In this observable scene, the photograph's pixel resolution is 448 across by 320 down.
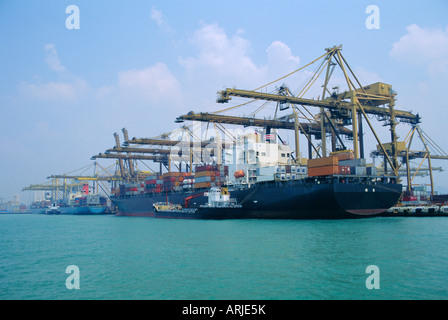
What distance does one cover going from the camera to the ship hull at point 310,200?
1500 inches

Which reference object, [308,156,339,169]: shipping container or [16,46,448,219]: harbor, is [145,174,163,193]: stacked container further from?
[308,156,339,169]: shipping container

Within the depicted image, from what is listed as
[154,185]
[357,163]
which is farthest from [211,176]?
[357,163]

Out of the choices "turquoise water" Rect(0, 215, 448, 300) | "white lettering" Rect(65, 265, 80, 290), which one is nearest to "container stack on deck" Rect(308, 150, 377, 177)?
"turquoise water" Rect(0, 215, 448, 300)

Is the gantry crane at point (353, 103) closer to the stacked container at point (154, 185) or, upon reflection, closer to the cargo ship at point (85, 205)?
the stacked container at point (154, 185)

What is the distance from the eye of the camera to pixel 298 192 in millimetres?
39906

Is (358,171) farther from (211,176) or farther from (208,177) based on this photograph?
(208,177)

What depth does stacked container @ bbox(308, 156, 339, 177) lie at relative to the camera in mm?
37906

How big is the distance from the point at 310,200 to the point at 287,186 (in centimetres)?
338

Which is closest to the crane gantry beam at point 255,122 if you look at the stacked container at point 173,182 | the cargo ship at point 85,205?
the stacked container at point 173,182

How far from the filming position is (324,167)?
127 ft

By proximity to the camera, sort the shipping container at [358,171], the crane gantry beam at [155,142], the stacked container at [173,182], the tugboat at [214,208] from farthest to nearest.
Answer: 1. the crane gantry beam at [155,142]
2. the stacked container at [173,182]
3. the tugboat at [214,208]
4. the shipping container at [358,171]

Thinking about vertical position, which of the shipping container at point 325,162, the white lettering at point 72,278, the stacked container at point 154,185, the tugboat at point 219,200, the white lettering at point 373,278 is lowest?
the white lettering at point 72,278
